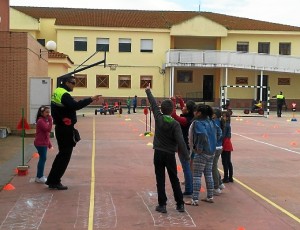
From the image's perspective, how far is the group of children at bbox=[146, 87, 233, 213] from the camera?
7285 mm

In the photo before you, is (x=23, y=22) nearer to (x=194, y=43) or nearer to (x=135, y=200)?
(x=194, y=43)

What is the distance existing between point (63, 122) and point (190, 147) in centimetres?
228

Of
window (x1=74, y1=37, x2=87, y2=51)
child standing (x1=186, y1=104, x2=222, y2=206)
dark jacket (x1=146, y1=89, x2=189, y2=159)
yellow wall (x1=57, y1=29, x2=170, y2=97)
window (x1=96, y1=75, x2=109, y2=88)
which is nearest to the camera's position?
dark jacket (x1=146, y1=89, x2=189, y2=159)

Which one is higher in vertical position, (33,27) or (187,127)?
(33,27)

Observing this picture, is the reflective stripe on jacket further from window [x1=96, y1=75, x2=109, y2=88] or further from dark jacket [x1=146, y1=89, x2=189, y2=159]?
window [x1=96, y1=75, x2=109, y2=88]

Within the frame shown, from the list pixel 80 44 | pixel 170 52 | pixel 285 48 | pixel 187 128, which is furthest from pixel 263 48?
pixel 187 128

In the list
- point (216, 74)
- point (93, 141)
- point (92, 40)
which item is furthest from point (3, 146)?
point (216, 74)

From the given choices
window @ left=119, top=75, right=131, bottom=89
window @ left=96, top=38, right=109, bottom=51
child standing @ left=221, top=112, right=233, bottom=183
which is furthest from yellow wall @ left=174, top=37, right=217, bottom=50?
child standing @ left=221, top=112, right=233, bottom=183

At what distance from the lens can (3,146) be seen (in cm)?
1508

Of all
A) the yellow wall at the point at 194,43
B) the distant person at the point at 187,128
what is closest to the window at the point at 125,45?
the yellow wall at the point at 194,43

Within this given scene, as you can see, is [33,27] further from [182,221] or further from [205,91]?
[182,221]

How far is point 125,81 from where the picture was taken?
48.3 meters

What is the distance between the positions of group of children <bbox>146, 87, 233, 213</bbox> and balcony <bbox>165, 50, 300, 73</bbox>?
3709 centimetres

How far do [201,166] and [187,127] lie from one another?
1.12 metres
